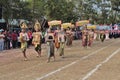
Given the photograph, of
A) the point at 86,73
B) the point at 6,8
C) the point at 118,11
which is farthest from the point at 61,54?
the point at 118,11

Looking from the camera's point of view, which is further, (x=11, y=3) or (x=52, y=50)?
(x=11, y=3)

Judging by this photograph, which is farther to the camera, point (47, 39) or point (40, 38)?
point (40, 38)

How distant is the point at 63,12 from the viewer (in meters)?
59.2

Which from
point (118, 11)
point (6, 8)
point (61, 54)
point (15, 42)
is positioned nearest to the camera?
point (61, 54)

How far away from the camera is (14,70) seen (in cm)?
1838

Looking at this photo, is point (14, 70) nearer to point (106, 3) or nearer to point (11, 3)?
point (11, 3)

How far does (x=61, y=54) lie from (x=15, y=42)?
12.6 meters

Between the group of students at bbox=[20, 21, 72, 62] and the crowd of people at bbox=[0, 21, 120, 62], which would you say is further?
the crowd of people at bbox=[0, 21, 120, 62]

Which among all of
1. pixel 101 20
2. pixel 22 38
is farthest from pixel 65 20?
pixel 22 38

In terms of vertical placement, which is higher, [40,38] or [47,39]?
[47,39]

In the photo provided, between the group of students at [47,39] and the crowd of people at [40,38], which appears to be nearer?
the group of students at [47,39]

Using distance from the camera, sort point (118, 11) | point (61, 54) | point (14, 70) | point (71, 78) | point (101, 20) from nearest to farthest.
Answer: point (71, 78), point (14, 70), point (61, 54), point (101, 20), point (118, 11)

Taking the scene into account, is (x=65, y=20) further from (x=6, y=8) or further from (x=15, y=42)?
(x=15, y=42)

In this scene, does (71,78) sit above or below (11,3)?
below
